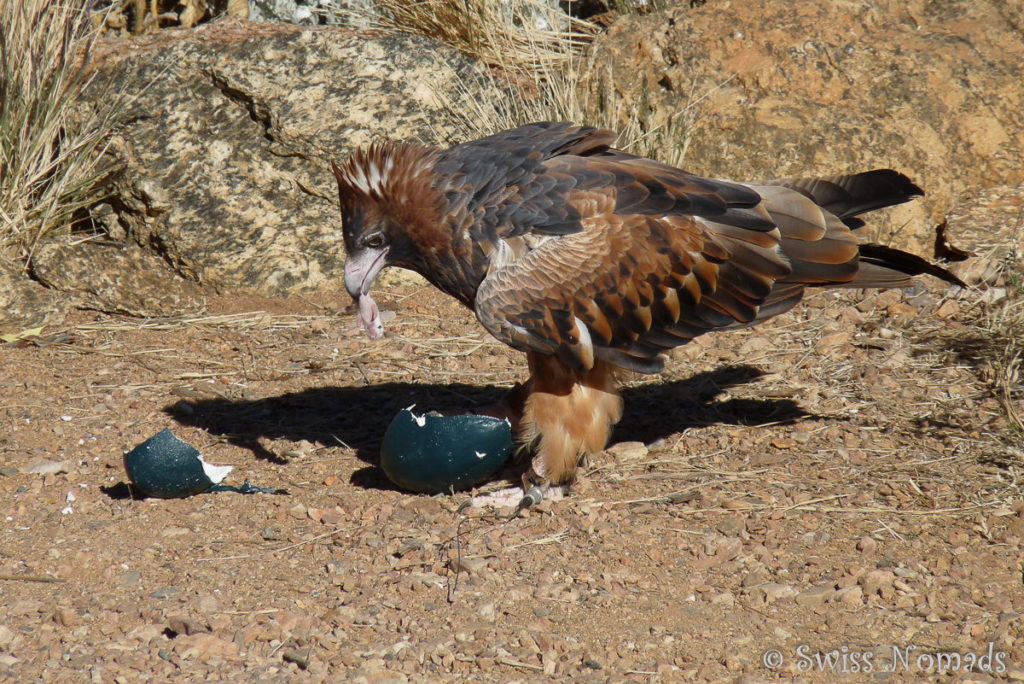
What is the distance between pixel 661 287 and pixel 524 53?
4342 millimetres

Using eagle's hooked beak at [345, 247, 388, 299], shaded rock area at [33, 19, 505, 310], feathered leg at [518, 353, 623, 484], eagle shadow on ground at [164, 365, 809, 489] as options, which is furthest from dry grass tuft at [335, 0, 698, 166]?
eagle's hooked beak at [345, 247, 388, 299]

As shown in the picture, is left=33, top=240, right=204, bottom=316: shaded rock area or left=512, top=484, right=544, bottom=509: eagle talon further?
left=33, top=240, right=204, bottom=316: shaded rock area

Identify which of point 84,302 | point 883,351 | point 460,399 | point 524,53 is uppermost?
point 524,53

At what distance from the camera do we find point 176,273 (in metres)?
6.80

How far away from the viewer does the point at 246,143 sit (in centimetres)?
687

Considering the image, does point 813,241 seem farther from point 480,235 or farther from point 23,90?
point 23,90

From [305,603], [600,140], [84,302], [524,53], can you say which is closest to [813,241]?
[600,140]

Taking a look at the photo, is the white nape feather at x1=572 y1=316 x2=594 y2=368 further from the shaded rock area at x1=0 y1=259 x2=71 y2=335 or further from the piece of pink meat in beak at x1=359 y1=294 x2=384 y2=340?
the shaded rock area at x1=0 y1=259 x2=71 y2=335

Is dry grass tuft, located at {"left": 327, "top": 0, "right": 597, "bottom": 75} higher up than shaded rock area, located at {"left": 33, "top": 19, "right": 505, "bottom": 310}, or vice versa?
dry grass tuft, located at {"left": 327, "top": 0, "right": 597, "bottom": 75}

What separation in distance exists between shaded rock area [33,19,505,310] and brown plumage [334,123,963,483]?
248 centimetres

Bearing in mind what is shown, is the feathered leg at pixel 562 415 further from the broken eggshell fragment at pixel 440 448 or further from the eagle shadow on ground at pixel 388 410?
the eagle shadow on ground at pixel 388 410

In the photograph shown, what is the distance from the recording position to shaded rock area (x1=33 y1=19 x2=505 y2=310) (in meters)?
6.74

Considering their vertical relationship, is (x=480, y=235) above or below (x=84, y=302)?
above

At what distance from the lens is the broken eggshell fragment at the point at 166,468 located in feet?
14.2
